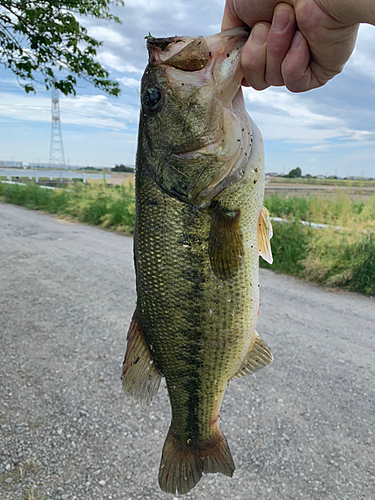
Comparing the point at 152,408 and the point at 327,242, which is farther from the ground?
the point at 327,242

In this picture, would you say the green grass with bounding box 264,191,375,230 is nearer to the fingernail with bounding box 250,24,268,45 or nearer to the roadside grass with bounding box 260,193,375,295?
the roadside grass with bounding box 260,193,375,295

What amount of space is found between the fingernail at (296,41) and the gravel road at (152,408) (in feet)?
10.2

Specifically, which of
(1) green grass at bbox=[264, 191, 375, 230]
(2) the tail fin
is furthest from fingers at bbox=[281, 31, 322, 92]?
(1) green grass at bbox=[264, 191, 375, 230]

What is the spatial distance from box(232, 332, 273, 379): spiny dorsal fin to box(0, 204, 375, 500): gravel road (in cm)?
181

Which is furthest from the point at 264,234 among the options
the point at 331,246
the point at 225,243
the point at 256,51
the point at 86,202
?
the point at 86,202

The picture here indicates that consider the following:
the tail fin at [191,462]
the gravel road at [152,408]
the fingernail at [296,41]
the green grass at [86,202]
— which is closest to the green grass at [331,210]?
the gravel road at [152,408]

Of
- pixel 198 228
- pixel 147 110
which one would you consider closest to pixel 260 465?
pixel 198 228

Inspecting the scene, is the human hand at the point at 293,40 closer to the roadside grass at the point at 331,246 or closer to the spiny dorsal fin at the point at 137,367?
the spiny dorsal fin at the point at 137,367

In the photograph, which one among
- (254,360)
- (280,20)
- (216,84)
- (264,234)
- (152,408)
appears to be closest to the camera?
(280,20)

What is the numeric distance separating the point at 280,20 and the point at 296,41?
0.10 metres

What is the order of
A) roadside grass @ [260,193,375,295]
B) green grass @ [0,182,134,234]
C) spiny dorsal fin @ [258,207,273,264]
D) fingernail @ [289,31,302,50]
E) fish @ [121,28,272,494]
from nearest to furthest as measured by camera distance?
fingernail @ [289,31,302,50] → fish @ [121,28,272,494] → spiny dorsal fin @ [258,207,273,264] → roadside grass @ [260,193,375,295] → green grass @ [0,182,134,234]

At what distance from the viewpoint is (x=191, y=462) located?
1930mm

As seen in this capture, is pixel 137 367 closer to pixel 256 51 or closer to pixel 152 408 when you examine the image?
pixel 256 51

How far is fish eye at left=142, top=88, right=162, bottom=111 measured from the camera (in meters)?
1.66
